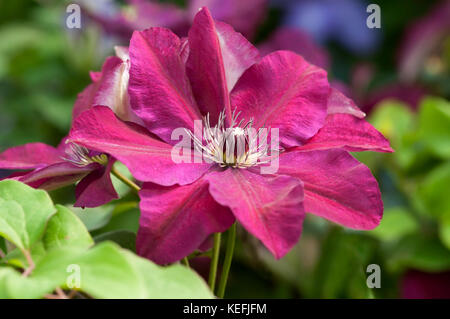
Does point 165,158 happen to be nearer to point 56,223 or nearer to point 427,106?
point 56,223

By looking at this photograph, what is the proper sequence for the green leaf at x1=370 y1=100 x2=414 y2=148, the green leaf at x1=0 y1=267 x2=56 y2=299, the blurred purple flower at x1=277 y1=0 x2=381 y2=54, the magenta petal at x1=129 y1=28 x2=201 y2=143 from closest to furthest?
the green leaf at x1=0 y1=267 x2=56 y2=299
the magenta petal at x1=129 y1=28 x2=201 y2=143
the green leaf at x1=370 y1=100 x2=414 y2=148
the blurred purple flower at x1=277 y1=0 x2=381 y2=54

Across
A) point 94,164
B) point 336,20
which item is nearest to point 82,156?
point 94,164

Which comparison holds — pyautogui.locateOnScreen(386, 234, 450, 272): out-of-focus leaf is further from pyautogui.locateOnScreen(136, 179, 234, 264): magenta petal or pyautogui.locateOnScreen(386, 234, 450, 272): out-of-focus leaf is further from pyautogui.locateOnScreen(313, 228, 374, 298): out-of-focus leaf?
pyautogui.locateOnScreen(136, 179, 234, 264): magenta petal


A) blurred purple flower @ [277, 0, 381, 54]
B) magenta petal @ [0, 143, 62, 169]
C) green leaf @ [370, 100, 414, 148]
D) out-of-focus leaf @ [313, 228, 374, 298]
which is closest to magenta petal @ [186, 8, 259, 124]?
magenta petal @ [0, 143, 62, 169]

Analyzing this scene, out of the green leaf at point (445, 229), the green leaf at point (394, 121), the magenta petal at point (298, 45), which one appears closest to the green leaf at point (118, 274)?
the green leaf at point (445, 229)
